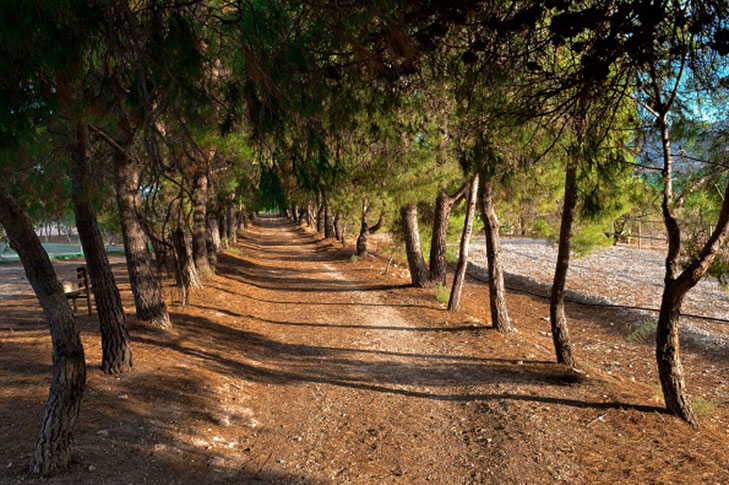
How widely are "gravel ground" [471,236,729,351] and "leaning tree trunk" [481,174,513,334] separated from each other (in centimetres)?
453

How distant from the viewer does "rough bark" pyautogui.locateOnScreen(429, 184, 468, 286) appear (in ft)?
43.0

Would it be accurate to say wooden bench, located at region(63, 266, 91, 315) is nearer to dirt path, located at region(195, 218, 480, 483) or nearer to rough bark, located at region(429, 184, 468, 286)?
dirt path, located at region(195, 218, 480, 483)

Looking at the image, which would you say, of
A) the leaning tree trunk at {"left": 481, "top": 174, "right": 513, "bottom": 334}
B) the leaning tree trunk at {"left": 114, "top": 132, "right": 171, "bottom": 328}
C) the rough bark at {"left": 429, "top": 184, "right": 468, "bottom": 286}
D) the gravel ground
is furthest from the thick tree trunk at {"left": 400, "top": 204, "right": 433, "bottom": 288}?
the leaning tree trunk at {"left": 114, "top": 132, "right": 171, "bottom": 328}

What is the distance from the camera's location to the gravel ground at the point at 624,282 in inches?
489

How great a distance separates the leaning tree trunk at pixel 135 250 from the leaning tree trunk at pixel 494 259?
6296mm

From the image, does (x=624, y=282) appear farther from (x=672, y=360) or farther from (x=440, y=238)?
(x=672, y=360)

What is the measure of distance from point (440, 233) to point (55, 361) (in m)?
10.9

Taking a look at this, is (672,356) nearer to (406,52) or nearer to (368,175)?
(406,52)

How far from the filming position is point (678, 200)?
5.62 meters

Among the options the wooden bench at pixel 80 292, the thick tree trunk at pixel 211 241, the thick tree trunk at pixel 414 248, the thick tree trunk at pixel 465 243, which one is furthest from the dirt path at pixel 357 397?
the thick tree trunk at pixel 211 241

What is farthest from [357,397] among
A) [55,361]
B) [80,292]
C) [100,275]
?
[80,292]

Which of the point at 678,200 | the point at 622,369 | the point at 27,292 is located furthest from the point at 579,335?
the point at 27,292

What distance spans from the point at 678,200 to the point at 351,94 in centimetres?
421

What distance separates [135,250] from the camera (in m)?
8.20
